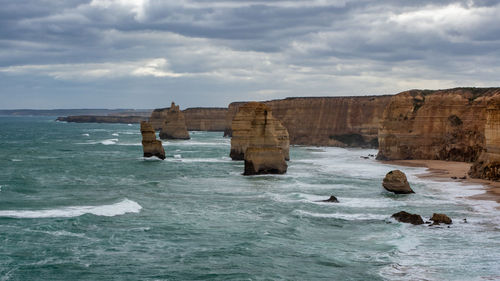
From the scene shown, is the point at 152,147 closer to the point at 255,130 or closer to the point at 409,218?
the point at 255,130

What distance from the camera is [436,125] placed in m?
61.7

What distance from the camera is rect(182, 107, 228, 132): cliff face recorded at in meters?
169

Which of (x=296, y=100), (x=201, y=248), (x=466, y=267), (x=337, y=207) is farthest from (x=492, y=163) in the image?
(x=296, y=100)

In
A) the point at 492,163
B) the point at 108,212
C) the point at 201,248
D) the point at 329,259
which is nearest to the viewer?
the point at 329,259

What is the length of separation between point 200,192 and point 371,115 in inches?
2472

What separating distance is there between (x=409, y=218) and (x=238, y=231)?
7.85m

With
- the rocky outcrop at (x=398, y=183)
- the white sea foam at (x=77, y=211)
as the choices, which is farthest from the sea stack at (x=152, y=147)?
the rocky outcrop at (x=398, y=183)

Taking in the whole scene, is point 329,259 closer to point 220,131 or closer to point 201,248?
point 201,248

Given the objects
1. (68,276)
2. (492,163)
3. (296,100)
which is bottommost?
(68,276)

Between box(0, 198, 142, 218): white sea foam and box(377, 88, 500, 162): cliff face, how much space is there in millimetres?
36773

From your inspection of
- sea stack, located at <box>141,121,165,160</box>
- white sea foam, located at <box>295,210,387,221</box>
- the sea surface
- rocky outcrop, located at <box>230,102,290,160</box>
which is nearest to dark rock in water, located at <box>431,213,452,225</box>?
the sea surface

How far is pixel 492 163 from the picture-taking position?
139 ft

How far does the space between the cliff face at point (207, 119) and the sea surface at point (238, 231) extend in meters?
124

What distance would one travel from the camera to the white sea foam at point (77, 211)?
28.5 m
